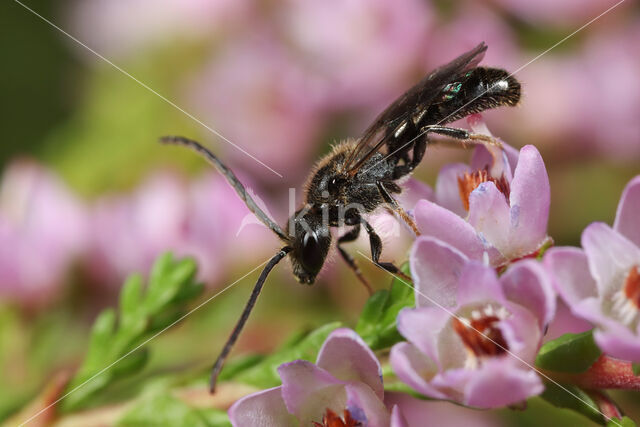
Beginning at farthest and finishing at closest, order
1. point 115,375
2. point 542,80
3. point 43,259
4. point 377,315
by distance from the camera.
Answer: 1. point 542,80
2. point 43,259
3. point 115,375
4. point 377,315

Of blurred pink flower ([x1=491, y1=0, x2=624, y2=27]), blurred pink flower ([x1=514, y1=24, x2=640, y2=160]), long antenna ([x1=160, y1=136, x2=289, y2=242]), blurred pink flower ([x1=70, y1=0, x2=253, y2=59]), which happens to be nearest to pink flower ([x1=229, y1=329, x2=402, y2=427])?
long antenna ([x1=160, y1=136, x2=289, y2=242])

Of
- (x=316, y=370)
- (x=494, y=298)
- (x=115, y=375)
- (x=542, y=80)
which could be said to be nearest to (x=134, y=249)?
(x=115, y=375)

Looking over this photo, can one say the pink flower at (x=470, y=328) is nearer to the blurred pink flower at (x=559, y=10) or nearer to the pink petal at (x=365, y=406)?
the pink petal at (x=365, y=406)

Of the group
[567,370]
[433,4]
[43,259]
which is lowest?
[567,370]

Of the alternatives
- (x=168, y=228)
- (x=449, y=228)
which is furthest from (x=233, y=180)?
(x=168, y=228)

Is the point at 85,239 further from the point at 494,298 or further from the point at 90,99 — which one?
the point at 90,99

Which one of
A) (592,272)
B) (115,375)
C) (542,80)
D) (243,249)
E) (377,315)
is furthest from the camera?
(542,80)
